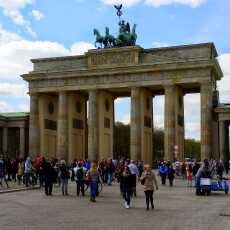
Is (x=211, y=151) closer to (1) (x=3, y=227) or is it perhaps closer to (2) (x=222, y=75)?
(2) (x=222, y=75)

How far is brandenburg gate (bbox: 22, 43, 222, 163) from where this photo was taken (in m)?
62.9

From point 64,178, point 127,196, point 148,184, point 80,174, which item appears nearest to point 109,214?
point 148,184

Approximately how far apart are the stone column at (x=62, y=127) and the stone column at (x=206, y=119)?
63.1 feet

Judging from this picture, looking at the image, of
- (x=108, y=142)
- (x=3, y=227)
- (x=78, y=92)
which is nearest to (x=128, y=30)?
(x=78, y=92)

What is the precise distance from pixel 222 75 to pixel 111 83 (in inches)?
636

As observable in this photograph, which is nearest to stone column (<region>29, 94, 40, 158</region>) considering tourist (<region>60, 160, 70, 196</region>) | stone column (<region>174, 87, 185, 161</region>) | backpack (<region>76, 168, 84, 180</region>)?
stone column (<region>174, 87, 185, 161</region>)

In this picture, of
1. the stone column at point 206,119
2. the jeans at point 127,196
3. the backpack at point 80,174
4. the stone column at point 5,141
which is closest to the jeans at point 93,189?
the jeans at point 127,196

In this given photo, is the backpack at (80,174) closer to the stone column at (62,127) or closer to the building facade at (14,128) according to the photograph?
the stone column at (62,127)

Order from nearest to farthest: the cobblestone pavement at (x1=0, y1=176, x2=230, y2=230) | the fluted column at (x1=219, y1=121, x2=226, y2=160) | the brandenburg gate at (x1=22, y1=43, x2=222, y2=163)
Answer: the cobblestone pavement at (x1=0, y1=176, x2=230, y2=230) < the brandenburg gate at (x1=22, y1=43, x2=222, y2=163) < the fluted column at (x1=219, y1=121, x2=226, y2=160)

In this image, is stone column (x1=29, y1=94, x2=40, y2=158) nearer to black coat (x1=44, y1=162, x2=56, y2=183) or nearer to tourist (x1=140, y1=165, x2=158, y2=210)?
black coat (x1=44, y1=162, x2=56, y2=183)

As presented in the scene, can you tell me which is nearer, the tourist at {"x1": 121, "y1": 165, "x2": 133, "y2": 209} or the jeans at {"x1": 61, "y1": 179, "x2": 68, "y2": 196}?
the tourist at {"x1": 121, "y1": 165, "x2": 133, "y2": 209}

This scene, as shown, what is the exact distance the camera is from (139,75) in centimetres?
6575

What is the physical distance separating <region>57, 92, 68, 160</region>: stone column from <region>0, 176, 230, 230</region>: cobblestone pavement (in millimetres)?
42542

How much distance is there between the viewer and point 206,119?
62.3 meters
